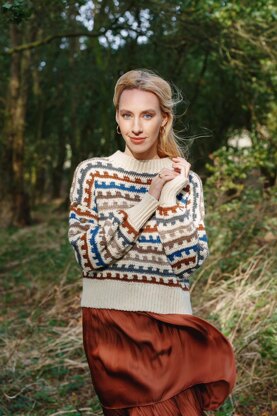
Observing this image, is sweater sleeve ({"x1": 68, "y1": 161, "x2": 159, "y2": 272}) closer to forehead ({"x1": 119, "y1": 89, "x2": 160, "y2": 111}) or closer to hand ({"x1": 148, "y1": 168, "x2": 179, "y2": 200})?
hand ({"x1": 148, "y1": 168, "x2": 179, "y2": 200})

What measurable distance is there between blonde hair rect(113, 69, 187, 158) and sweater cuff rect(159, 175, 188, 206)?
8.6 inches

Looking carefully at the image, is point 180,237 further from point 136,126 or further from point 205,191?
point 205,191

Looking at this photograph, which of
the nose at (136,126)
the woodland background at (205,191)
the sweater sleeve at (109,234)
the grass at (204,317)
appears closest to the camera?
the sweater sleeve at (109,234)

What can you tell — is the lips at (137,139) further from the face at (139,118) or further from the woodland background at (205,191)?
the woodland background at (205,191)

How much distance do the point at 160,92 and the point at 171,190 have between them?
44 cm

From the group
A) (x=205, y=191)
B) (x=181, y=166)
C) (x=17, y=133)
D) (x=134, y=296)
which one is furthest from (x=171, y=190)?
(x=17, y=133)

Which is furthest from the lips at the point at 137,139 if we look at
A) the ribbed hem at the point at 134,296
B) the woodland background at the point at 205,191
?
the ribbed hem at the point at 134,296

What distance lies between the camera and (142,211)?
2.68 metres

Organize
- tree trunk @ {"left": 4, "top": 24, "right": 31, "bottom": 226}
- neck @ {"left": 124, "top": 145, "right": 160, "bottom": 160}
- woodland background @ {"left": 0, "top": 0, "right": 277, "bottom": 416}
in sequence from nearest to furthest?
neck @ {"left": 124, "top": 145, "right": 160, "bottom": 160}, woodland background @ {"left": 0, "top": 0, "right": 277, "bottom": 416}, tree trunk @ {"left": 4, "top": 24, "right": 31, "bottom": 226}

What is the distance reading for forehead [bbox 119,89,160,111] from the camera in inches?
110

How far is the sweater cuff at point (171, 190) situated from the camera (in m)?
2.74

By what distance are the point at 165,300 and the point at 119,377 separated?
0.39m

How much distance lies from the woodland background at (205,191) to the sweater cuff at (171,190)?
470 mm

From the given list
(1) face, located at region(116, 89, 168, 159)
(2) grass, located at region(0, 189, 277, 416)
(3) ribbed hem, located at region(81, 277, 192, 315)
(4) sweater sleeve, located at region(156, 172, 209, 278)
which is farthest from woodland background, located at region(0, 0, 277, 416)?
(3) ribbed hem, located at region(81, 277, 192, 315)
